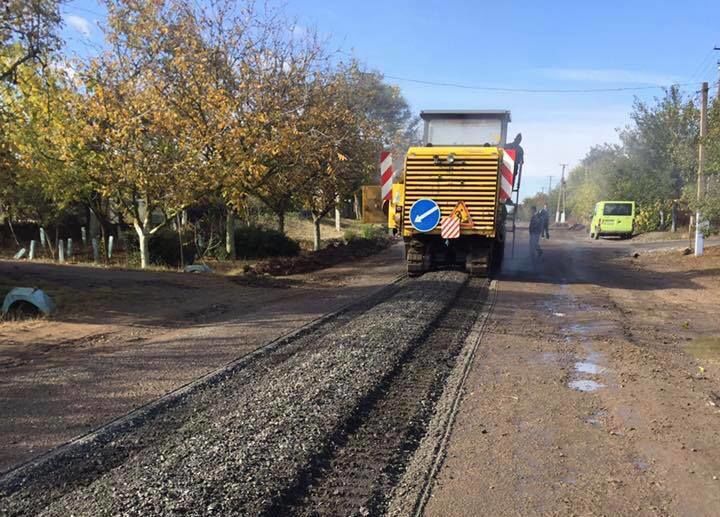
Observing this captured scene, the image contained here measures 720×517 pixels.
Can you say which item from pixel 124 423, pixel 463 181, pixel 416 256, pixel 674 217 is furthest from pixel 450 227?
pixel 674 217

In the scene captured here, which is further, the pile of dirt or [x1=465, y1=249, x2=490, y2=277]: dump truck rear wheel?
the pile of dirt

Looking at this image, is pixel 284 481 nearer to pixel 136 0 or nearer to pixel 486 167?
pixel 486 167

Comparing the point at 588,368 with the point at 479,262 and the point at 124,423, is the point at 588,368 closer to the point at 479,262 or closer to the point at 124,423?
the point at 124,423

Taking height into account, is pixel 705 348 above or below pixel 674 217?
below

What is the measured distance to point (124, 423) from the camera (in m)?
4.98

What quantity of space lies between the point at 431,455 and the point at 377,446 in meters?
0.39

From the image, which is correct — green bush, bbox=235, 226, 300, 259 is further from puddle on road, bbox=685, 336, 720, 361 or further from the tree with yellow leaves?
puddle on road, bbox=685, 336, 720, 361

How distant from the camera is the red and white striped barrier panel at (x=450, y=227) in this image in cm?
1405

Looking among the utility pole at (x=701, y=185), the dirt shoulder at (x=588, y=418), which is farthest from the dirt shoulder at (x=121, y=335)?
the utility pole at (x=701, y=185)

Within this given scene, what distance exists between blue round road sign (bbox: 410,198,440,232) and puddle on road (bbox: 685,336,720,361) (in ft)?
20.9

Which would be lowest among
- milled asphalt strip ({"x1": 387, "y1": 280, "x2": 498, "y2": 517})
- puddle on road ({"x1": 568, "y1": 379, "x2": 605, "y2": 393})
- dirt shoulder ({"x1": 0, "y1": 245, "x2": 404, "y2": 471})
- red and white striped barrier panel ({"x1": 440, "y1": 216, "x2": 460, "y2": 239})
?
dirt shoulder ({"x1": 0, "y1": 245, "x2": 404, "y2": 471})

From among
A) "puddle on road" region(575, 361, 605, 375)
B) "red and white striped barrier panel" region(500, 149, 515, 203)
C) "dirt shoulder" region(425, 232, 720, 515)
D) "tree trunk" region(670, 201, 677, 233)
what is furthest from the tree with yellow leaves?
"tree trunk" region(670, 201, 677, 233)

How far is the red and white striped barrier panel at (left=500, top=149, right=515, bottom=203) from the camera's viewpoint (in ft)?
46.2

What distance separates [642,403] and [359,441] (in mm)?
2791
